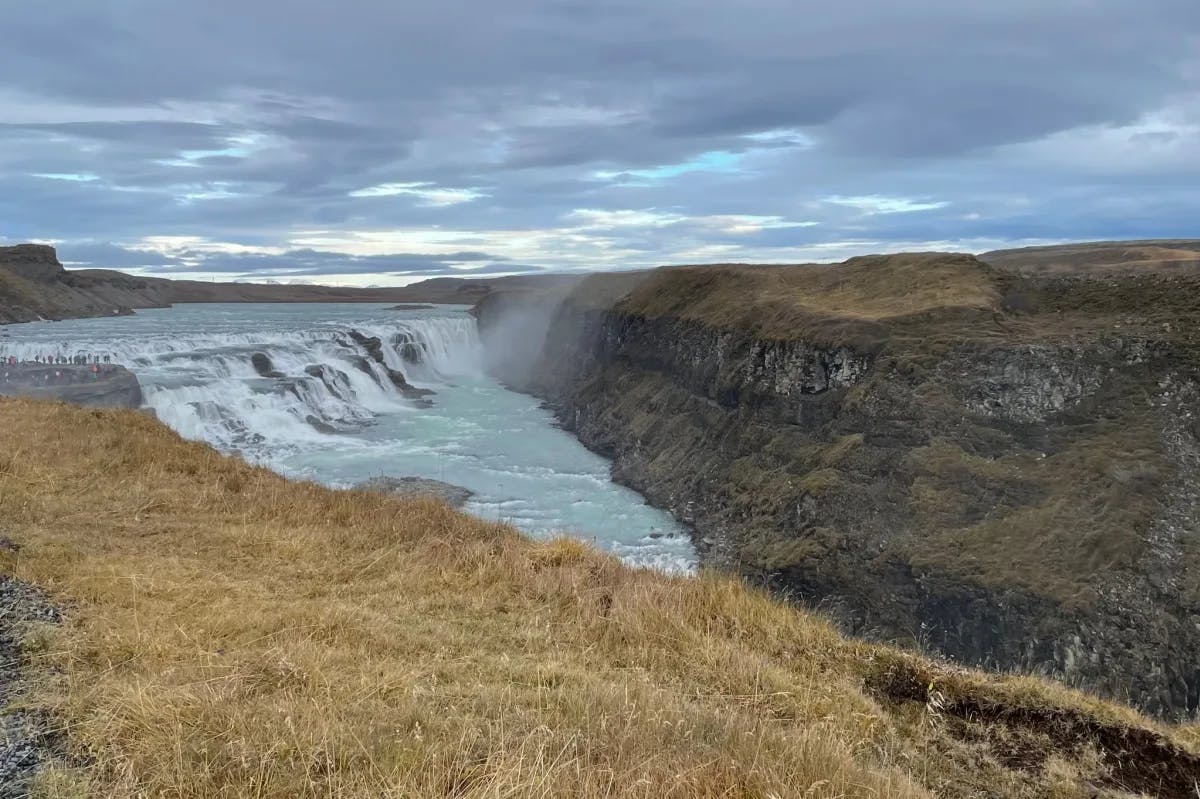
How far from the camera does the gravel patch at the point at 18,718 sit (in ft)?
10.9

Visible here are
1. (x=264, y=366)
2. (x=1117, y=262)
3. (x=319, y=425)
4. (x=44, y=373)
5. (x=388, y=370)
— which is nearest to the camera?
(x=44, y=373)

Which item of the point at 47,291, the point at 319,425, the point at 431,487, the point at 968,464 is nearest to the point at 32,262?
the point at 47,291

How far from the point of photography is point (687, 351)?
34969mm

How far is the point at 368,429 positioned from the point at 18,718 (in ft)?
115

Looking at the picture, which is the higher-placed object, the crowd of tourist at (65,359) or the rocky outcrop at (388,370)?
the crowd of tourist at (65,359)

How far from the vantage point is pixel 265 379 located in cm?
3809

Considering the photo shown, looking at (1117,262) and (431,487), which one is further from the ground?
(1117,262)

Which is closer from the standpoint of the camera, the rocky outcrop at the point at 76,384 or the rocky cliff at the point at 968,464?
the rocky cliff at the point at 968,464

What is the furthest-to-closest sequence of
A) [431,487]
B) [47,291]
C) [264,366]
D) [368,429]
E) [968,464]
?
[47,291], [264,366], [368,429], [431,487], [968,464]

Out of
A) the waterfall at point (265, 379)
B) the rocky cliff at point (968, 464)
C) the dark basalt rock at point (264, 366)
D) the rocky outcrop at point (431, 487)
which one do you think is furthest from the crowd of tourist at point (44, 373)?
the rocky cliff at point (968, 464)

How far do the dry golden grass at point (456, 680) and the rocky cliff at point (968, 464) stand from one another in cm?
499

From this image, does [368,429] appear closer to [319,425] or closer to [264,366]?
[319,425]

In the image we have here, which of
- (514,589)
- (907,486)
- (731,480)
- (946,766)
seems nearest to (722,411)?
(731,480)

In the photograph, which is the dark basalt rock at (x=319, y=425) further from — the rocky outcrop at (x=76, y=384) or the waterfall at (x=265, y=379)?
the rocky outcrop at (x=76, y=384)
